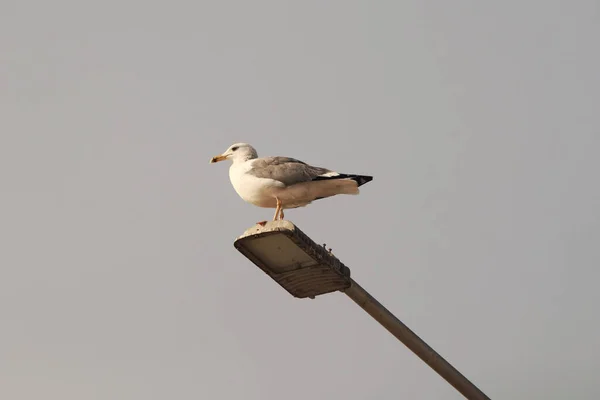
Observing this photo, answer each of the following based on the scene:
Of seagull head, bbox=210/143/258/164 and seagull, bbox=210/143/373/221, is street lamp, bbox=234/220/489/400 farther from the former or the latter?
seagull head, bbox=210/143/258/164

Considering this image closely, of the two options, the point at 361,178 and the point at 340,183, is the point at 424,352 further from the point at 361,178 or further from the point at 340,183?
the point at 340,183

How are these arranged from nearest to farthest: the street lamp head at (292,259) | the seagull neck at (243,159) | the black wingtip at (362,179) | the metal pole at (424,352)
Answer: the metal pole at (424,352)
the street lamp head at (292,259)
the black wingtip at (362,179)
the seagull neck at (243,159)

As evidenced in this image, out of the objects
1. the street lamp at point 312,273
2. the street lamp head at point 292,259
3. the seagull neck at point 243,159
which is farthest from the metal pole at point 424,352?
the seagull neck at point 243,159

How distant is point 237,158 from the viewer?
42.9 feet

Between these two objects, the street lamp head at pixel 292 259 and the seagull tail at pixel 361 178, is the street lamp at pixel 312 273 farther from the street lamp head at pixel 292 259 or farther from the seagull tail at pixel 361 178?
the seagull tail at pixel 361 178

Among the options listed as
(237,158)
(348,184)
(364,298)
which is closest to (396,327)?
(364,298)

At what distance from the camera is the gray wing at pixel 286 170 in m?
11.8

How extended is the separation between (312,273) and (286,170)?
3792 mm

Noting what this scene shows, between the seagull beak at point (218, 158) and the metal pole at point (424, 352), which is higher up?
the seagull beak at point (218, 158)

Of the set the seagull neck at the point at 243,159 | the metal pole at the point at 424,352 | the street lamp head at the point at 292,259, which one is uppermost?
the seagull neck at the point at 243,159

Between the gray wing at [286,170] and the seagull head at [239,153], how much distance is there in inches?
32.3

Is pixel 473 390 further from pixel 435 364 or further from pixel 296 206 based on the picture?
pixel 296 206

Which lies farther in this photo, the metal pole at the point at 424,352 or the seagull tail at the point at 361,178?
the seagull tail at the point at 361,178

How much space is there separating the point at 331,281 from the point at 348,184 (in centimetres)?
393
